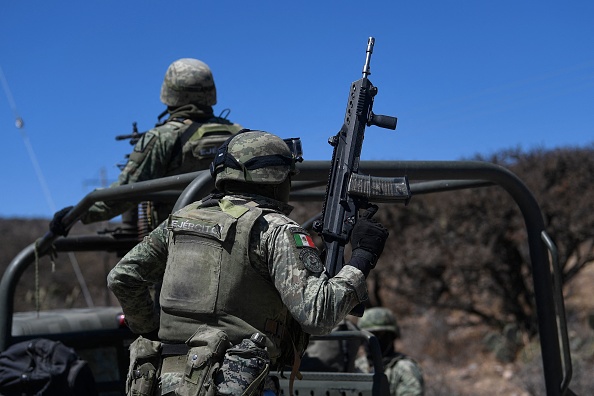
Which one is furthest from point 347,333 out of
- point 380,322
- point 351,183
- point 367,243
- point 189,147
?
point 380,322

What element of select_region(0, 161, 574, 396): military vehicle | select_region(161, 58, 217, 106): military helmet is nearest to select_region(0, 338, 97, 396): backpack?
select_region(0, 161, 574, 396): military vehicle

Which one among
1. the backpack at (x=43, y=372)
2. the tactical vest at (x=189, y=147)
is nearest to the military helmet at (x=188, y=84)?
the tactical vest at (x=189, y=147)

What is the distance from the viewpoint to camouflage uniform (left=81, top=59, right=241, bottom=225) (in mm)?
4898

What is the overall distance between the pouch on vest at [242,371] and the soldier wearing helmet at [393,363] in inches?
105

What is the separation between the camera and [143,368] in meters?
3.15

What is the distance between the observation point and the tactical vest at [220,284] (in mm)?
3119

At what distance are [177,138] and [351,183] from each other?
1737 millimetres

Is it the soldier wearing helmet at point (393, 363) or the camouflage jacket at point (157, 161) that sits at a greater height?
the camouflage jacket at point (157, 161)

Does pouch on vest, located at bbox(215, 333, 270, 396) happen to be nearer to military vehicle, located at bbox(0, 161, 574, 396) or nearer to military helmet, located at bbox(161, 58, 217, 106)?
military vehicle, located at bbox(0, 161, 574, 396)

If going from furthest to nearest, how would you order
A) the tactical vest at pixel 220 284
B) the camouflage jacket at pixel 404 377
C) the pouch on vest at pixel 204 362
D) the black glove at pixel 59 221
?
1. the camouflage jacket at pixel 404 377
2. the black glove at pixel 59 221
3. the tactical vest at pixel 220 284
4. the pouch on vest at pixel 204 362

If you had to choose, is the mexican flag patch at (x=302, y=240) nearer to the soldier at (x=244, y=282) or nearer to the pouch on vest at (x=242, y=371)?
the soldier at (x=244, y=282)

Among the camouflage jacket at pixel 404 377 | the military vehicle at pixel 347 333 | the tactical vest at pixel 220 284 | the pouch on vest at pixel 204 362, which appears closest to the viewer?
the pouch on vest at pixel 204 362

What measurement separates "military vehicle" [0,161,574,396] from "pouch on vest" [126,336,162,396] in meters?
0.61

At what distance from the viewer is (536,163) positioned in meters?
13.3
